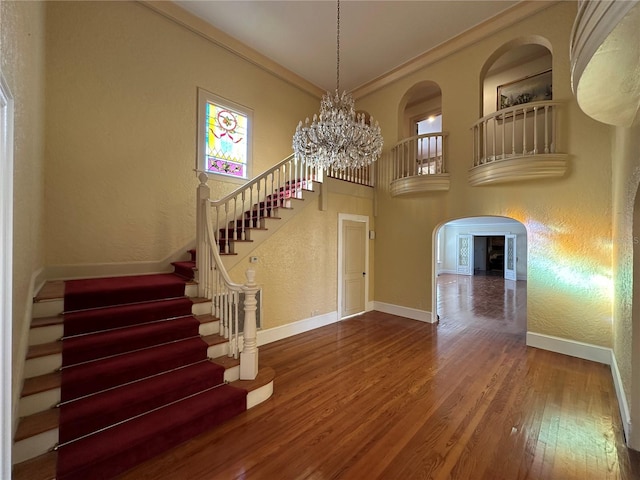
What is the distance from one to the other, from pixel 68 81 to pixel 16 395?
402cm

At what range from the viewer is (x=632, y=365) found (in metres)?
2.23

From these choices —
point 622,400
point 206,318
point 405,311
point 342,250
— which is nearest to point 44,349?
point 206,318

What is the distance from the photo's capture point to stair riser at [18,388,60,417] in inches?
75.0

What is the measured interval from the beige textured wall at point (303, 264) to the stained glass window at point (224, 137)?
71.7 inches

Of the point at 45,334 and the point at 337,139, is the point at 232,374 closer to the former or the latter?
the point at 45,334

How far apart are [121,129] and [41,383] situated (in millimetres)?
3577

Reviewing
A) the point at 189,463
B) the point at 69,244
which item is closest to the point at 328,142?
the point at 189,463

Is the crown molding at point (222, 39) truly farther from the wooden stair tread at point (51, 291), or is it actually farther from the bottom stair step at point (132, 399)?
the bottom stair step at point (132, 399)

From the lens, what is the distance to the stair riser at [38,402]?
6.25 feet

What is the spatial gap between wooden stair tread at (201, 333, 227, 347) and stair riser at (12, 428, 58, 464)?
124 cm

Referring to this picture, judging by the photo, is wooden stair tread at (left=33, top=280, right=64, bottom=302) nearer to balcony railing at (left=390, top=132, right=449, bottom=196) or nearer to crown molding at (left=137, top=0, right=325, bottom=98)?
crown molding at (left=137, top=0, right=325, bottom=98)

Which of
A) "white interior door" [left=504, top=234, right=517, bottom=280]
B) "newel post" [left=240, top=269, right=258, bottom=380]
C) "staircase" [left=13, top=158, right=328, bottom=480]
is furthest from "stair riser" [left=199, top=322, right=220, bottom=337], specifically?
"white interior door" [left=504, top=234, right=517, bottom=280]

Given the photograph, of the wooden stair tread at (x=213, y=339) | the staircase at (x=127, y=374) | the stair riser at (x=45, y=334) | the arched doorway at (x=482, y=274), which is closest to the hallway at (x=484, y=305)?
the arched doorway at (x=482, y=274)

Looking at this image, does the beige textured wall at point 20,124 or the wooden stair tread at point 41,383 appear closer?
the beige textured wall at point 20,124
